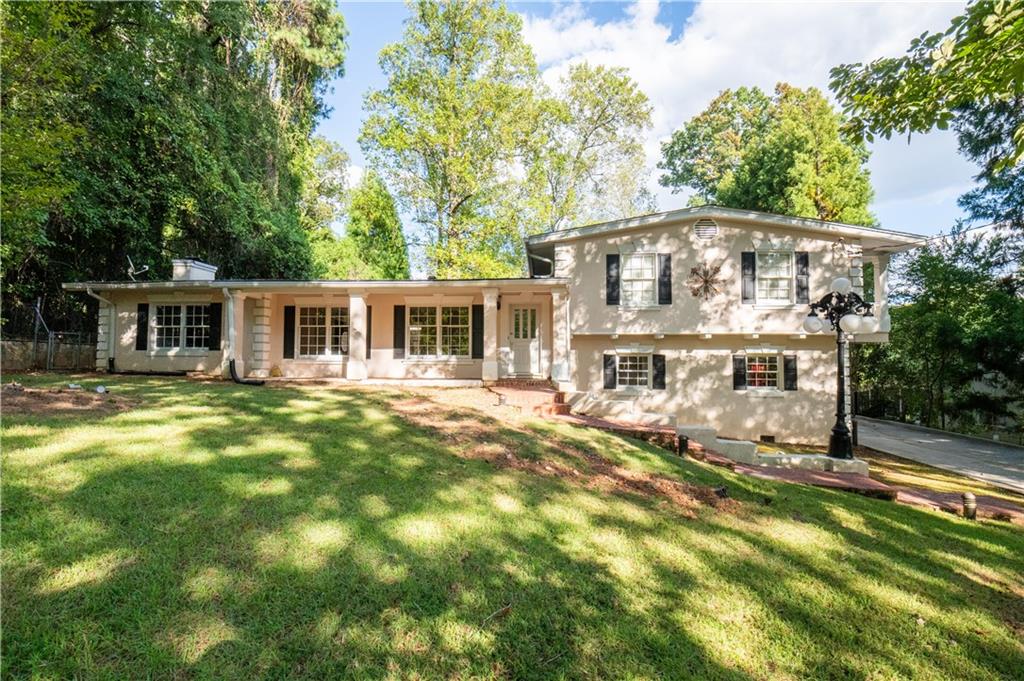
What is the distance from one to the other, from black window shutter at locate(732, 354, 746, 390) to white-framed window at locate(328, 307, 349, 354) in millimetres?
11691

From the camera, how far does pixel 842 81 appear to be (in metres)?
6.07

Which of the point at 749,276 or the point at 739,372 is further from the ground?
the point at 749,276

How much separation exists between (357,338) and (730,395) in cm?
1098

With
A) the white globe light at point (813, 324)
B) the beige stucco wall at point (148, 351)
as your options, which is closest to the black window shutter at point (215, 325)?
the beige stucco wall at point (148, 351)

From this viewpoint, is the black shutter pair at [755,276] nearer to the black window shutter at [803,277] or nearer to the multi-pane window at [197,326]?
the black window shutter at [803,277]

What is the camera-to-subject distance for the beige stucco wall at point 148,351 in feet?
42.9

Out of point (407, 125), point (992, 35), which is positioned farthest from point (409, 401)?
point (407, 125)

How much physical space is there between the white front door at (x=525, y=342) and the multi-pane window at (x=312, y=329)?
6042 millimetres

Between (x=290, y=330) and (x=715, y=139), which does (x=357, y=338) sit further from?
(x=715, y=139)

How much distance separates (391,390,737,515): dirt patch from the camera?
211 inches

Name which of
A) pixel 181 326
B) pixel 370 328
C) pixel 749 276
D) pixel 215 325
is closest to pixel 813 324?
pixel 749 276

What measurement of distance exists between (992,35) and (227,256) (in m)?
21.4

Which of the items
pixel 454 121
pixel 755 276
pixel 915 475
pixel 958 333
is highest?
pixel 454 121

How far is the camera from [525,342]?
43.2ft
